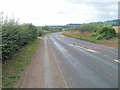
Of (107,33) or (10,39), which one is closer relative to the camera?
(10,39)

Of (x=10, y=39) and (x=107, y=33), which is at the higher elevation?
(x=107, y=33)

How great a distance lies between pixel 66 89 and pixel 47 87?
2.70 feet

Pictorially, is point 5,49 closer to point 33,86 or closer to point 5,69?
point 5,69

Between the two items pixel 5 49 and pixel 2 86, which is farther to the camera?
pixel 5 49

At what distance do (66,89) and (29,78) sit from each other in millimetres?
2282

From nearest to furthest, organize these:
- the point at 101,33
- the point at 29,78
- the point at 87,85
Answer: the point at 87,85
the point at 29,78
the point at 101,33

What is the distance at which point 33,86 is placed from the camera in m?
7.02

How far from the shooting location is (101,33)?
36719 millimetres

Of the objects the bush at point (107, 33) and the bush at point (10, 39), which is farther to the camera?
the bush at point (107, 33)

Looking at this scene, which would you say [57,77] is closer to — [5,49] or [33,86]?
[33,86]

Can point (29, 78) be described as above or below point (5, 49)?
below

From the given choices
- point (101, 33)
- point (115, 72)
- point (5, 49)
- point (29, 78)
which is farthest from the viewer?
point (101, 33)

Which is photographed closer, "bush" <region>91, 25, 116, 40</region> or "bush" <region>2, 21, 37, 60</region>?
"bush" <region>2, 21, 37, 60</region>

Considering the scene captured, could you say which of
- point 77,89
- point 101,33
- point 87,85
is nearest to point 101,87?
point 87,85
